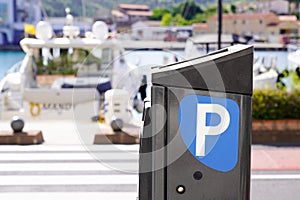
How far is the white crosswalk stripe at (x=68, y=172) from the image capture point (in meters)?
6.03

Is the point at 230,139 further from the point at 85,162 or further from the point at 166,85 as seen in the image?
the point at 85,162

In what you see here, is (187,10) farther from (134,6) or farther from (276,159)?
(276,159)

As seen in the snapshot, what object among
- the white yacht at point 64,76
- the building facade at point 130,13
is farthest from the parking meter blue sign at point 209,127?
the building facade at point 130,13

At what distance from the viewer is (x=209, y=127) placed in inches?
142

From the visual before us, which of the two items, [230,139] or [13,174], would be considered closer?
[230,139]

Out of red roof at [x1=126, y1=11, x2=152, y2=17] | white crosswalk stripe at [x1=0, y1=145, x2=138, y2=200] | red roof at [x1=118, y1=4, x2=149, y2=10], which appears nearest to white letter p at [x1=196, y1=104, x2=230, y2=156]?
white crosswalk stripe at [x1=0, y1=145, x2=138, y2=200]

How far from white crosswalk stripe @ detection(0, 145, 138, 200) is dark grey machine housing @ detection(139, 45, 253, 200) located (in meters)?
2.21

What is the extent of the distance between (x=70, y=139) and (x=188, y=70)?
6.15m

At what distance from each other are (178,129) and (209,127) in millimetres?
219

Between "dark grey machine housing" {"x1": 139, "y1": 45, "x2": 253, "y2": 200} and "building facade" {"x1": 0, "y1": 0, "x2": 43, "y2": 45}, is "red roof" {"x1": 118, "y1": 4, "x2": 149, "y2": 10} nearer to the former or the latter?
"building facade" {"x1": 0, "y1": 0, "x2": 43, "y2": 45}

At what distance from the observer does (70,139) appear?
30.8ft

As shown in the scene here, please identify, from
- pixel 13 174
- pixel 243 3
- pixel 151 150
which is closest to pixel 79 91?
pixel 13 174

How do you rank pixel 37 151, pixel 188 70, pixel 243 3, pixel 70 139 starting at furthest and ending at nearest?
pixel 243 3 < pixel 70 139 < pixel 37 151 < pixel 188 70

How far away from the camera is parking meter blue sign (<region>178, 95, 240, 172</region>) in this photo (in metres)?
3.58
